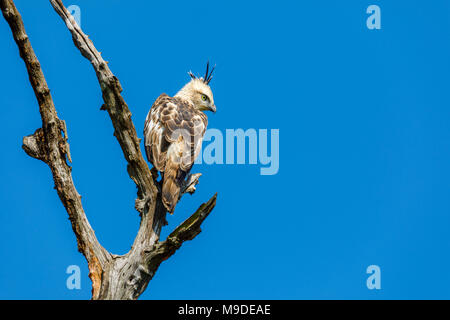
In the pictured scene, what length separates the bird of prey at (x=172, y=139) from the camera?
7129mm

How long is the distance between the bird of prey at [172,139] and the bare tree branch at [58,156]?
1.08 metres

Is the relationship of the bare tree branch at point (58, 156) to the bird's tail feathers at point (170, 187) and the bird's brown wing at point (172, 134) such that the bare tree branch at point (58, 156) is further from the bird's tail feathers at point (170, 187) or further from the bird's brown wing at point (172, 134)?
the bird's brown wing at point (172, 134)

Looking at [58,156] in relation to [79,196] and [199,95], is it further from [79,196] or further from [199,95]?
[199,95]

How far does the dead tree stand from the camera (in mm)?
6398

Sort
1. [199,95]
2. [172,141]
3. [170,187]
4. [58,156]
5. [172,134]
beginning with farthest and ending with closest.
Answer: [199,95] < [172,134] < [172,141] < [170,187] < [58,156]

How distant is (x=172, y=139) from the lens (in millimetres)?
7629

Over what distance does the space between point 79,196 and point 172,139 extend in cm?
166

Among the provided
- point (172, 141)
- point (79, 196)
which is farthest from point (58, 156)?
point (172, 141)

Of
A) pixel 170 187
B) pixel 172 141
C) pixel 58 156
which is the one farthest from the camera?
pixel 172 141

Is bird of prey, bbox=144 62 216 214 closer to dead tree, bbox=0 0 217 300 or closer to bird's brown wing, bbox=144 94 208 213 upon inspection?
bird's brown wing, bbox=144 94 208 213

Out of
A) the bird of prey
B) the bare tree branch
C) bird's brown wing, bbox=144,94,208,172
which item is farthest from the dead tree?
bird's brown wing, bbox=144,94,208,172

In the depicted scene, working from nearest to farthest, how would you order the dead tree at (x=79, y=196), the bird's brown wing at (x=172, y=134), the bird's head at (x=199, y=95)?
the dead tree at (x=79, y=196), the bird's brown wing at (x=172, y=134), the bird's head at (x=199, y=95)

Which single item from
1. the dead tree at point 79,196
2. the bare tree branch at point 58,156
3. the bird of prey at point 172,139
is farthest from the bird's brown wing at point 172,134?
the bare tree branch at point 58,156
